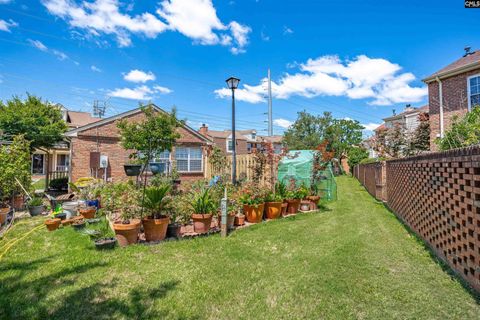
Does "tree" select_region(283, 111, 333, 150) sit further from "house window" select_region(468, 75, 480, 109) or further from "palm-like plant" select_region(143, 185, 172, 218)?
"palm-like plant" select_region(143, 185, 172, 218)

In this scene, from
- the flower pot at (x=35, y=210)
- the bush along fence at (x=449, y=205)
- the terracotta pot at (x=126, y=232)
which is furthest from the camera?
the flower pot at (x=35, y=210)

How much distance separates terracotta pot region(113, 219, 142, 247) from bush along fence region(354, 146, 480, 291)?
4.84m

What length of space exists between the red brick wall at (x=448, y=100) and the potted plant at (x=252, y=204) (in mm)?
10994

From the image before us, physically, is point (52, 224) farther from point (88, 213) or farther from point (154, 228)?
point (154, 228)

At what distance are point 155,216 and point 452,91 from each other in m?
15.2

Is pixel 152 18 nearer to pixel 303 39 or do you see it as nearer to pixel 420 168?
pixel 303 39

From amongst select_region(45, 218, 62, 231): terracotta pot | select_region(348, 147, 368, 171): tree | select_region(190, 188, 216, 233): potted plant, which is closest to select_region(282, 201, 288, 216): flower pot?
select_region(190, 188, 216, 233): potted plant

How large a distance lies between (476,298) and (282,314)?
212 centimetres

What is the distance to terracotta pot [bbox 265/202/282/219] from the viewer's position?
274 inches

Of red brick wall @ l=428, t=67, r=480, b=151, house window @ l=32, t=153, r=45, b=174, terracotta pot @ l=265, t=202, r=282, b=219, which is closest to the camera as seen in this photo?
Result: terracotta pot @ l=265, t=202, r=282, b=219

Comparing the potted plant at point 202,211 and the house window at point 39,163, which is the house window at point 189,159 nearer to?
the potted plant at point 202,211

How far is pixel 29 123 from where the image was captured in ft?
49.1

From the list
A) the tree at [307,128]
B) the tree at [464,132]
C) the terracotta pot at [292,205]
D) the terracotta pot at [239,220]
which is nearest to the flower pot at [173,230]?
the terracotta pot at [239,220]

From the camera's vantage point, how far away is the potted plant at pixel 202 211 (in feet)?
17.4
